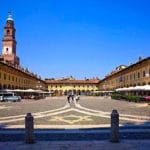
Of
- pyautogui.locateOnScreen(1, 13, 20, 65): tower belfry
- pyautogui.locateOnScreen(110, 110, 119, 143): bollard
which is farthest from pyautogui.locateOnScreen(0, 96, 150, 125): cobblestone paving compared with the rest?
pyautogui.locateOnScreen(1, 13, 20, 65): tower belfry

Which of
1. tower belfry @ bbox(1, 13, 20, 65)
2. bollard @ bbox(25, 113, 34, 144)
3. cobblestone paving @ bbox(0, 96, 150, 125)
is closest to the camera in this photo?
bollard @ bbox(25, 113, 34, 144)

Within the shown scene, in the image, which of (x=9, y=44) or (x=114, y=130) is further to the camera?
(x=9, y=44)

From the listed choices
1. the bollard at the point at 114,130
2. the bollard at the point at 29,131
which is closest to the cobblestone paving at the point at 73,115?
the bollard at the point at 114,130

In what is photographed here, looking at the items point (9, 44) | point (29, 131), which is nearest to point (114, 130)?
point (29, 131)

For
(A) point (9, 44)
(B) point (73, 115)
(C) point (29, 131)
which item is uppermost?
(A) point (9, 44)

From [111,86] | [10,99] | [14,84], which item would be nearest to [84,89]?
[111,86]

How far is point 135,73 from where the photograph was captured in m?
68.6

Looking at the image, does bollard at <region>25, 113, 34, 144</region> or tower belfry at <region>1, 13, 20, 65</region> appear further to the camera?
tower belfry at <region>1, 13, 20, 65</region>

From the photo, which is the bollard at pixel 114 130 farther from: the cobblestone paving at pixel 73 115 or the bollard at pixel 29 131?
the cobblestone paving at pixel 73 115

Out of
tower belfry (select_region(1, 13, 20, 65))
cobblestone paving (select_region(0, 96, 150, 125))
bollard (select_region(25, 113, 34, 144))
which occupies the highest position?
tower belfry (select_region(1, 13, 20, 65))

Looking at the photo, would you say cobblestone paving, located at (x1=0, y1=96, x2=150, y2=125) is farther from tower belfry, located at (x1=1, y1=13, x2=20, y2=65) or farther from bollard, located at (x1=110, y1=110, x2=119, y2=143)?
tower belfry, located at (x1=1, y1=13, x2=20, y2=65)

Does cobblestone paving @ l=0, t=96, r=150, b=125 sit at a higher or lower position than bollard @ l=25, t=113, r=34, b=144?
lower

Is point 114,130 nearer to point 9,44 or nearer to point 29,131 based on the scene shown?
point 29,131

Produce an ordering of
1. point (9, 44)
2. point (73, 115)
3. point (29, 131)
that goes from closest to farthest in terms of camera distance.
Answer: point (29, 131)
point (73, 115)
point (9, 44)
